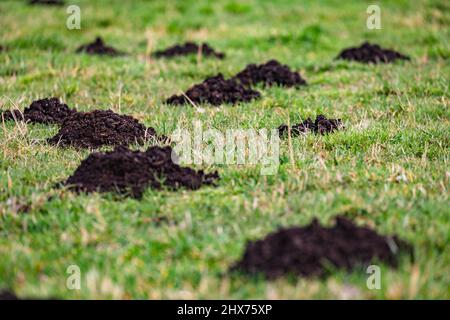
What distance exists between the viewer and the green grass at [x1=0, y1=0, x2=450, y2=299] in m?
3.81

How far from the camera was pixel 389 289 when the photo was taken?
138 inches

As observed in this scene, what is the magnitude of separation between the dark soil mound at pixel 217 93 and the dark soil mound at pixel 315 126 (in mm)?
1680

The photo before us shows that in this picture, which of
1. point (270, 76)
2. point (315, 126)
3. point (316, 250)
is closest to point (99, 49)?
point (270, 76)

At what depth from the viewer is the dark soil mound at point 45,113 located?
7.58m

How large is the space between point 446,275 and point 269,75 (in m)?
6.04

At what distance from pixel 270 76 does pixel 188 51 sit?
2643 millimetres

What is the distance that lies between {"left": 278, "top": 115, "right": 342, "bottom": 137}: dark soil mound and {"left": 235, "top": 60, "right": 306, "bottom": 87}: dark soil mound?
7.95ft
